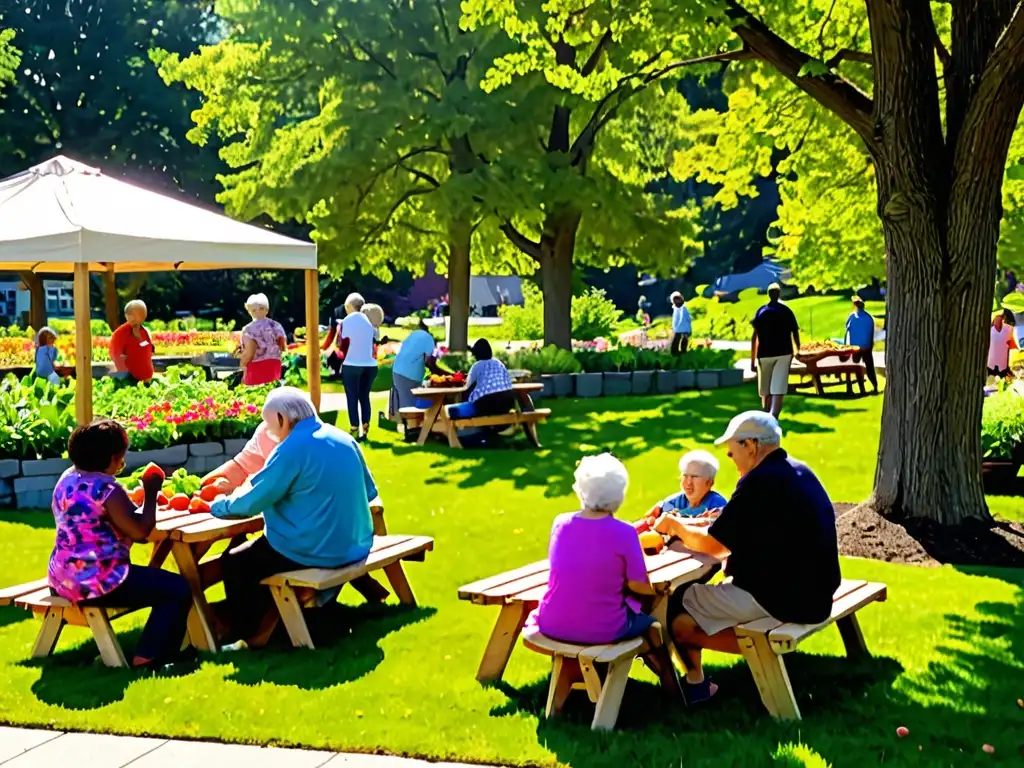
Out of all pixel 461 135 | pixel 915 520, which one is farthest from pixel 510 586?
pixel 461 135

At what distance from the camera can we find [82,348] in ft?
33.7

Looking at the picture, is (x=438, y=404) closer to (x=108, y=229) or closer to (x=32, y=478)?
(x=32, y=478)

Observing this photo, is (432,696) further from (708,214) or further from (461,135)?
(708,214)

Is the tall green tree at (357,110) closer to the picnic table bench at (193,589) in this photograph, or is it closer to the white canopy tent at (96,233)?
the white canopy tent at (96,233)

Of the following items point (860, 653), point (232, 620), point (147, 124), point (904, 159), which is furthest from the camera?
point (147, 124)

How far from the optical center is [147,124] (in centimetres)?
4728

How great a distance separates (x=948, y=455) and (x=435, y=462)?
19.0 ft

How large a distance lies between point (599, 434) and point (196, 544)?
9.18 metres

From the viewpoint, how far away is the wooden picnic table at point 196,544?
6508mm

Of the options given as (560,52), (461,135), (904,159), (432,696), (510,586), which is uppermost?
(560,52)

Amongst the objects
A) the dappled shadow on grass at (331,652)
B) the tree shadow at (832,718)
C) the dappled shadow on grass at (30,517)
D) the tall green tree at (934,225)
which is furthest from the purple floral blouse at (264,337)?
the tree shadow at (832,718)

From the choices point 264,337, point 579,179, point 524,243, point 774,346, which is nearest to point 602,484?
point 264,337

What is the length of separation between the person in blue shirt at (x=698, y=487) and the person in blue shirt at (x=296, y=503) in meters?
1.70

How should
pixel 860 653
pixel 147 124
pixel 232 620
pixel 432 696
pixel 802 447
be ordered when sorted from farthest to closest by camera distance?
pixel 147 124 < pixel 802 447 < pixel 232 620 < pixel 860 653 < pixel 432 696
